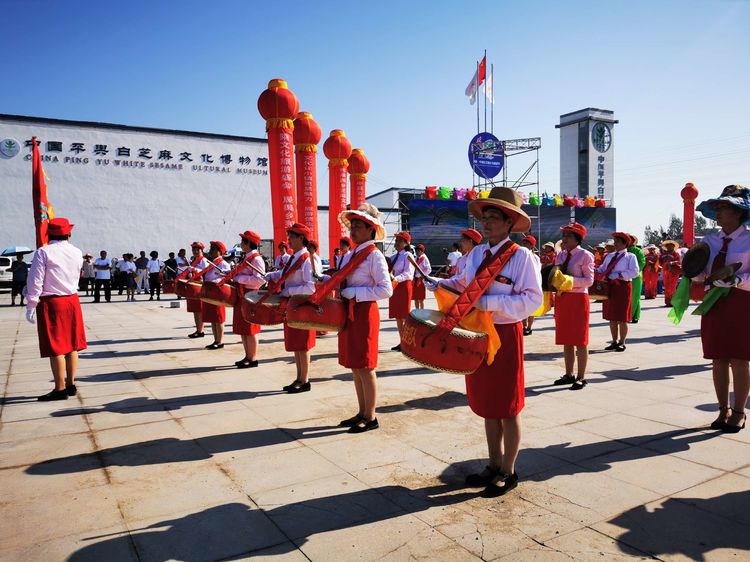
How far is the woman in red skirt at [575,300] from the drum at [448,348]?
2.79m

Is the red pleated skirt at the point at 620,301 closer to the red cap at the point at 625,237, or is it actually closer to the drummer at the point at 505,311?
the red cap at the point at 625,237

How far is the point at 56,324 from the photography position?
5082 millimetres

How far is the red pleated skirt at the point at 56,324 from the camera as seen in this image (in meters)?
5.04

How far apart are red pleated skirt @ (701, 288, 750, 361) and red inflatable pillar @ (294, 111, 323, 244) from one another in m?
15.1

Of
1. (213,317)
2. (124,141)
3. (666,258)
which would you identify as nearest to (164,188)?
(124,141)

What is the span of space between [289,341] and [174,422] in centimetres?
139

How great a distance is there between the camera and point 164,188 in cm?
2491

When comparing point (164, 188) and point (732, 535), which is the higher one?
point (164, 188)

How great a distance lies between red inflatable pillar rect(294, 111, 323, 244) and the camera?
1794 centimetres

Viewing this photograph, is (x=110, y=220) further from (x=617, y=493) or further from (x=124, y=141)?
(x=617, y=493)

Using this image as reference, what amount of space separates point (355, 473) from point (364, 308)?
1.30 meters

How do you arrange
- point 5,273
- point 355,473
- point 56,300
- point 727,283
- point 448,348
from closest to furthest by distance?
point 448,348 < point 355,473 < point 727,283 < point 56,300 < point 5,273

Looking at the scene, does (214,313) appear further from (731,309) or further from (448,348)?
(731,309)

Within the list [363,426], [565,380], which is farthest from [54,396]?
[565,380]
